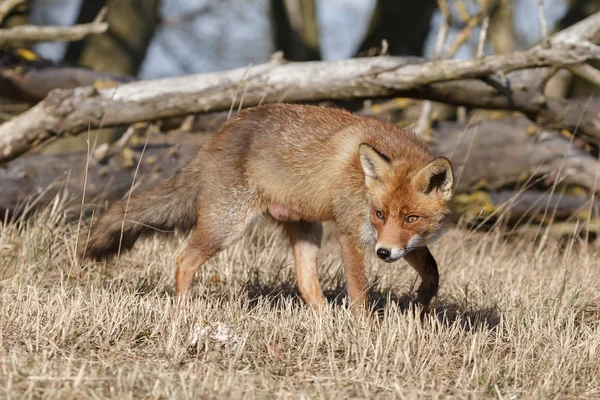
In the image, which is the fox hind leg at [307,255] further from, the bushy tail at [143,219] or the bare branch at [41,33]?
the bare branch at [41,33]

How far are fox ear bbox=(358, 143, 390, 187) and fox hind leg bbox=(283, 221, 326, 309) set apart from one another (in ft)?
3.44

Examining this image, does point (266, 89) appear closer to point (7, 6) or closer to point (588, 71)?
point (7, 6)

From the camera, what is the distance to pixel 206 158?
549 centimetres

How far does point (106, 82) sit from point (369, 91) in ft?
9.40

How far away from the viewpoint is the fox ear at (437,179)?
447 centimetres

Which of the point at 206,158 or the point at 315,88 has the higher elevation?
the point at 315,88

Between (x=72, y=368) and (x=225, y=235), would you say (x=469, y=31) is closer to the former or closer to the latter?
(x=225, y=235)

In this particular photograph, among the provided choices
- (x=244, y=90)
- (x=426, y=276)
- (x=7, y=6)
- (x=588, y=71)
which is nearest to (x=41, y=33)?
(x=7, y=6)

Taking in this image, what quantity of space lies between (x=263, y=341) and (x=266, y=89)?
3.48m

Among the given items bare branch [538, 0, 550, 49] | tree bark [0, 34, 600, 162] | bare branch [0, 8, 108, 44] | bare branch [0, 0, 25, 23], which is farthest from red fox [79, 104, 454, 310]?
bare branch [0, 0, 25, 23]

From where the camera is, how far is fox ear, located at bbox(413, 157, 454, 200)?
4.47m

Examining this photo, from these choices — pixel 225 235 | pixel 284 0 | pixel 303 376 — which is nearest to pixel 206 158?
pixel 225 235

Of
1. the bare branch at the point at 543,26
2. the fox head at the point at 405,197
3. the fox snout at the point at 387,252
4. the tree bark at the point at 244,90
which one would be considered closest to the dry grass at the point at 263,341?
the fox snout at the point at 387,252

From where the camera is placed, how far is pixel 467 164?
→ 329 inches
